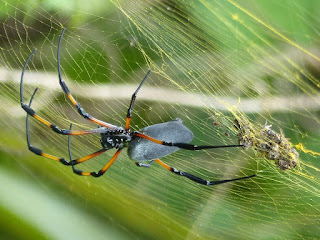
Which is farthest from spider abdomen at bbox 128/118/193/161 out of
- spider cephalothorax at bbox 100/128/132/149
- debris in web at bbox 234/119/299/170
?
debris in web at bbox 234/119/299/170

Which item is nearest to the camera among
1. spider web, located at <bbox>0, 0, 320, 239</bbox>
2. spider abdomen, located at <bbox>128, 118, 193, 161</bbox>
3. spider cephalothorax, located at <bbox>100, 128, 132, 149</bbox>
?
spider web, located at <bbox>0, 0, 320, 239</bbox>

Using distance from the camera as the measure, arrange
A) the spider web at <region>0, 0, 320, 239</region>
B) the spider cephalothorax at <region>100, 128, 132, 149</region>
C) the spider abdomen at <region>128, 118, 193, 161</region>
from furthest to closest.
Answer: the spider cephalothorax at <region>100, 128, 132, 149</region>
the spider abdomen at <region>128, 118, 193, 161</region>
the spider web at <region>0, 0, 320, 239</region>

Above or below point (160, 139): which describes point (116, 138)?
below

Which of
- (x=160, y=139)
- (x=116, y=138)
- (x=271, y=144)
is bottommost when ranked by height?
(x=116, y=138)

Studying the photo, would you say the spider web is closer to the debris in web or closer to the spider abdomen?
the debris in web

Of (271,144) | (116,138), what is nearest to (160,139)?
(116,138)

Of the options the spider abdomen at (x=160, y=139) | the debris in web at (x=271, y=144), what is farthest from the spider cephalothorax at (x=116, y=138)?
the debris in web at (x=271, y=144)

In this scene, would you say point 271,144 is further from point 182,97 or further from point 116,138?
point 116,138
